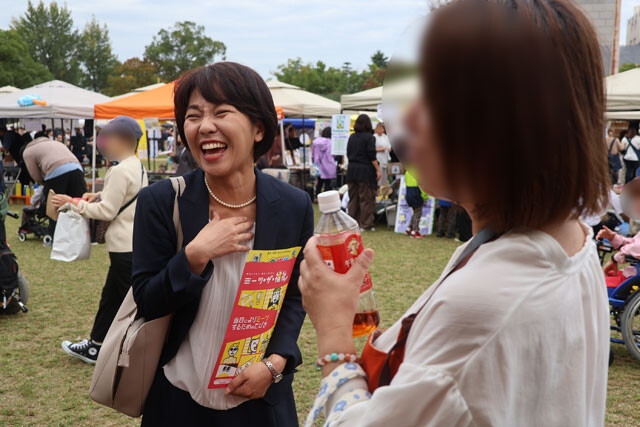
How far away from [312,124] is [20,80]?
35.4m

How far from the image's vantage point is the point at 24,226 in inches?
425

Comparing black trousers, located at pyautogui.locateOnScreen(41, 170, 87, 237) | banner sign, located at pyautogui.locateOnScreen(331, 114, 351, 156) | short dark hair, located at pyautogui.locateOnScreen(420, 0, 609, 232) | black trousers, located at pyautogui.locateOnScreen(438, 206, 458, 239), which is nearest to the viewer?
short dark hair, located at pyautogui.locateOnScreen(420, 0, 609, 232)

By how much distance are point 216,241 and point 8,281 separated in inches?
202

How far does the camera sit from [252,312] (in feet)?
6.39

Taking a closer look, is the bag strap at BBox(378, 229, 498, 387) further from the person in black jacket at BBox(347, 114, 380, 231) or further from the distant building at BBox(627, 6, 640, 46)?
the distant building at BBox(627, 6, 640, 46)

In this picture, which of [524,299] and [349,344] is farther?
[349,344]

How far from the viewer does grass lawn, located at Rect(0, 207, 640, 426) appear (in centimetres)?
414

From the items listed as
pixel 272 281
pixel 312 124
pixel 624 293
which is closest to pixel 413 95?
pixel 272 281

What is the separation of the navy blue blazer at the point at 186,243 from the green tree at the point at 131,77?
199 feet

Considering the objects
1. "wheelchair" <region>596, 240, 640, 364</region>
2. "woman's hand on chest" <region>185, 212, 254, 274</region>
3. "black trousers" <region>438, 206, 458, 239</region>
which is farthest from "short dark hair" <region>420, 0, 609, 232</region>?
"black trousers" <region>438, 206, 458, 239</region>

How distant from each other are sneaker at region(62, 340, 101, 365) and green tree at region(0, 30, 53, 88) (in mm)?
47018

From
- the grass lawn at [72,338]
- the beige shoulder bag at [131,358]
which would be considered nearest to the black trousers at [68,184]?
the grass lawn at [72,338]

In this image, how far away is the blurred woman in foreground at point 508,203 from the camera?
83cm

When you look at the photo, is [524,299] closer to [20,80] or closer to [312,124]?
[312,124]
